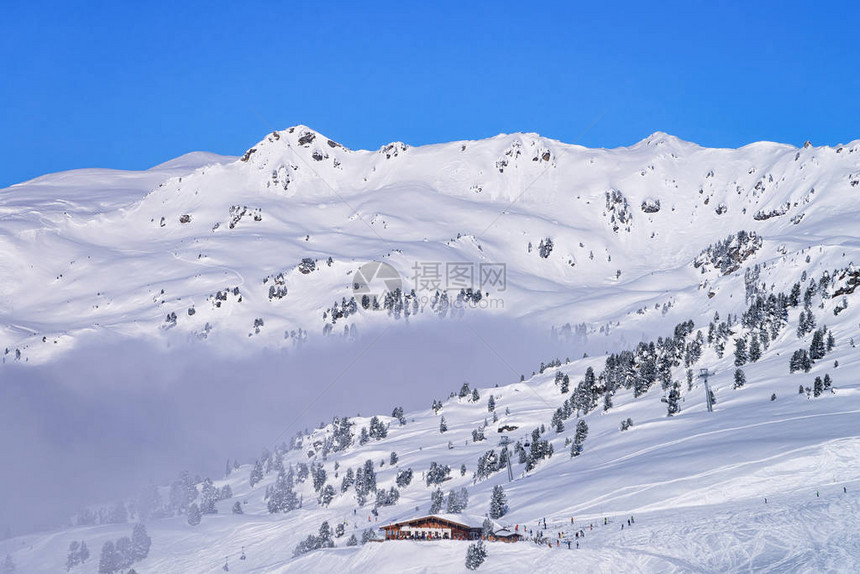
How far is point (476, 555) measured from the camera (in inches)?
3014

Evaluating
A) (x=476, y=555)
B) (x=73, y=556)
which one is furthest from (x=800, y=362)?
(x=73, y=556)

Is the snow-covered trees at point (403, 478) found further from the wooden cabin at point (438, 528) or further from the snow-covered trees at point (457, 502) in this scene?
the wooden cabin at point (438, 528)

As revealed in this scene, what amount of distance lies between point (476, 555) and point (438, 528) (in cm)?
1310

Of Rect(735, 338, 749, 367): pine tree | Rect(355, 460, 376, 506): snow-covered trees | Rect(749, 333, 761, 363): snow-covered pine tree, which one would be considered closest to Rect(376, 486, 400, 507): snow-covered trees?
Rect(355, 460, 376, 506): snow-covered trees

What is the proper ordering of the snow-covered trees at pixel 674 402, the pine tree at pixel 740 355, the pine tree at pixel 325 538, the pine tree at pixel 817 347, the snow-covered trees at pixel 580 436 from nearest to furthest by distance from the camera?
the pine tree at pixel 325 538 → the snow-covered trees at pixel 580 436 → the snow-covered trees at pixel 674 402 → the pine tree at pixel 817 347 → the pine tree at pixel 740 355

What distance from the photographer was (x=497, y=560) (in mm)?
76188

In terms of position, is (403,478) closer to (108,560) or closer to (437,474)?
(437,474)

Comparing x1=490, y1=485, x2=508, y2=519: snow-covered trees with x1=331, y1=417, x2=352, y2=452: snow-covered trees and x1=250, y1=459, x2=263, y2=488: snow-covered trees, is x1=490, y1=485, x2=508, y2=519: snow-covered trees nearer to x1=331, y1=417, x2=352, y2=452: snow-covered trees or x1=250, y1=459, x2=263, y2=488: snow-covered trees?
x1=331, y1=417, x2=352, y2=452: snow-covered trees

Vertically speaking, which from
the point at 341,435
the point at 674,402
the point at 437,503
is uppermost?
the point at 674,402

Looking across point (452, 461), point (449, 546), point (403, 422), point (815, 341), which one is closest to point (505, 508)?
point (449, 546)

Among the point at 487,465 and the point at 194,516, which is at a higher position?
the point at 487,465

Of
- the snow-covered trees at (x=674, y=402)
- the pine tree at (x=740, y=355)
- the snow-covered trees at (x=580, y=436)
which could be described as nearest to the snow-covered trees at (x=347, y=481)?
the snow-covered trees at (x=580, y=436)

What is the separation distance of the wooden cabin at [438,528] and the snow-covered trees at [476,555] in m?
8.28

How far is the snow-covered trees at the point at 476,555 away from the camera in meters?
76.1
